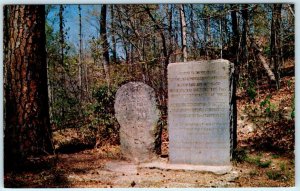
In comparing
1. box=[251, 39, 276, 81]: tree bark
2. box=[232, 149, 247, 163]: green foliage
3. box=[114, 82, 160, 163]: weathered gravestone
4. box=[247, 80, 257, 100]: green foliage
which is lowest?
box=[232, 149, 247, 163]: green foliage

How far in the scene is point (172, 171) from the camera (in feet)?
20.8

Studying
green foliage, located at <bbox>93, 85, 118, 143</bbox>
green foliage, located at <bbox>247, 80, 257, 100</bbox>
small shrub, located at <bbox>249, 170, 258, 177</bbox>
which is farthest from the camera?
green foliage, located at <bbox>247, 80, 257, 100</bbox>

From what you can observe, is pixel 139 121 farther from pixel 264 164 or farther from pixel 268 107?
pixel 268 107

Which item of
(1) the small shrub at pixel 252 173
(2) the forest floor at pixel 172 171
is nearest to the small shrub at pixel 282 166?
(2) the forest floor at pixel 172 171

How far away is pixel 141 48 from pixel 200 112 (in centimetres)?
373

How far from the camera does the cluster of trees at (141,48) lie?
26.8ft

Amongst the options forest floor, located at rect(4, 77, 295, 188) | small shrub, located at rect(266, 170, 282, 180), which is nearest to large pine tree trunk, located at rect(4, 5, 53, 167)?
forest floor, located at rect(4, 77, 295, 188)

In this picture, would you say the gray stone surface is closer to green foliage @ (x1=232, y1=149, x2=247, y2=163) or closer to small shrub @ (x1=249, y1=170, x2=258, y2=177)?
green foliage @ (x1=232, y1=149, x2=247, y2=163)

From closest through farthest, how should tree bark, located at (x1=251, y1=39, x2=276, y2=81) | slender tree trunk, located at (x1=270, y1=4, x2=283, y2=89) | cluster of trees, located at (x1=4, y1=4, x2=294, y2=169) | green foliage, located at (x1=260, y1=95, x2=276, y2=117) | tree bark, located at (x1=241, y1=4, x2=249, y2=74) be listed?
slender tree trunk, located at (x1=270, y1=4, x2=283, y2=89) < cluster of trees, located at (x1=4, y1=4, x2=294, y2=169) < green foliage, located at (x1=260, y1=95, x2=276, y2=117) < tree bark, located at (x1=241, y1=4, x2=249, y2=74) < tree bark, located at (x1=251, y1=39, x2=276, y2=81)

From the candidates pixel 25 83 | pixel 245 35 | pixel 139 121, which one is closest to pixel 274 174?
pixel 139 121

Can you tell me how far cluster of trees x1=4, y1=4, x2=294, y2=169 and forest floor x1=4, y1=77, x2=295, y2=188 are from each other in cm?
78

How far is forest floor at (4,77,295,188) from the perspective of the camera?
5.95 metres

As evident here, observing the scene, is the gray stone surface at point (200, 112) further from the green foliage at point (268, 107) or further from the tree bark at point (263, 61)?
the tree bark at point (263, 61)

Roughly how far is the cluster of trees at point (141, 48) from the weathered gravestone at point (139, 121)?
132 centimetres
